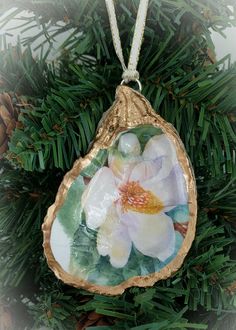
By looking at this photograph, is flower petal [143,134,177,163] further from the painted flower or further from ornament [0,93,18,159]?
ornament [0,93,18,159]

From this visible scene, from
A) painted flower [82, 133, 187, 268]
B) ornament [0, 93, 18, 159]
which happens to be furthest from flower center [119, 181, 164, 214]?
ornament [0, 93, 18, 159]

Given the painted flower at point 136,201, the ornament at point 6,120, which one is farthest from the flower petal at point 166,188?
the ornament at point 6,120

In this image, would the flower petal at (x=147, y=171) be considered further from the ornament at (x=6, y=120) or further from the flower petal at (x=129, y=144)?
the ornament at (x=6, y=120)

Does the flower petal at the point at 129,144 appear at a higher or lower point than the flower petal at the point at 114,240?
higher

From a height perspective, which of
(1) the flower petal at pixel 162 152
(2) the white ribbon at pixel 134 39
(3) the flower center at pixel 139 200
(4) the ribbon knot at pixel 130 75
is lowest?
(3) the flower center at pixel 139 200

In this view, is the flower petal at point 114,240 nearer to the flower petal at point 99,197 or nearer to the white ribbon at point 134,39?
the flower petal at point 99,197

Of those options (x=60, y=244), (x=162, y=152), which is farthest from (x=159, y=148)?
(x=60, y=244)

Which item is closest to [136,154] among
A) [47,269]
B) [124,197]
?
[124,197]
